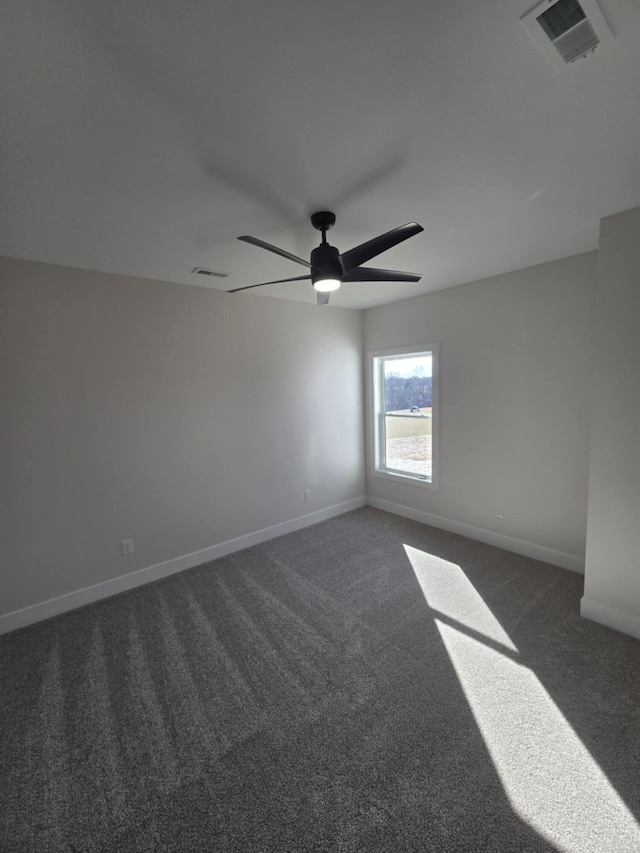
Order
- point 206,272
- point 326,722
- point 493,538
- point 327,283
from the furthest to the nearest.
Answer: point 493,538
point 206,272
point 327,283
point 326,722

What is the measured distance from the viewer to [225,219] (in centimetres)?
215

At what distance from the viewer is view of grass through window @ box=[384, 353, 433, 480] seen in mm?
4332

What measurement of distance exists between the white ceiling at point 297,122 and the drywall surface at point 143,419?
Answer: 0.62 m

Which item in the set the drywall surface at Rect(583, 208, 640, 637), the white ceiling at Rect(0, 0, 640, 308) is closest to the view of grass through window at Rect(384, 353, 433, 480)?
the drywall surface at Rect(583, 208, 640, 637)

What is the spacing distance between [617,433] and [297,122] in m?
2.60

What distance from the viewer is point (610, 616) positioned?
8.12 feet

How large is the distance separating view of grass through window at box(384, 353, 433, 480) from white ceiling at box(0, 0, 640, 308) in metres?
2.02

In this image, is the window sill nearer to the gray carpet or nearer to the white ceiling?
the gray carpet

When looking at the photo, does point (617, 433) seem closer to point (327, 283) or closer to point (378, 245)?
point (378, 245)

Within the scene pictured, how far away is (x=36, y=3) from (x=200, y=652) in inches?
117

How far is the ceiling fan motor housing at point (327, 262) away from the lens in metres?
2.03

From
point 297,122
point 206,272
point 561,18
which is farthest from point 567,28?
point 206,272

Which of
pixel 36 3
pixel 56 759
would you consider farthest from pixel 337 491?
pixel 36 3

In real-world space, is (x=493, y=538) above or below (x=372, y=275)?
below
